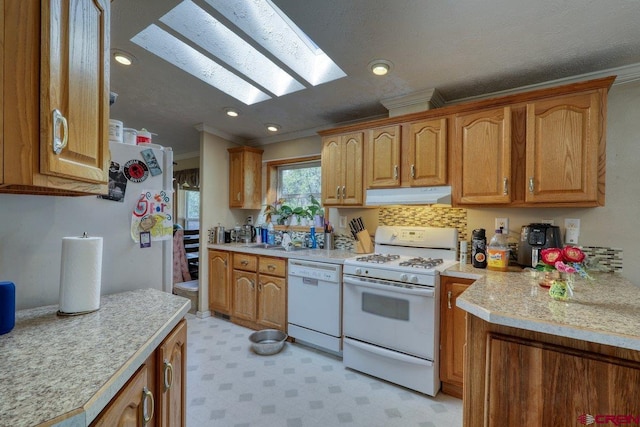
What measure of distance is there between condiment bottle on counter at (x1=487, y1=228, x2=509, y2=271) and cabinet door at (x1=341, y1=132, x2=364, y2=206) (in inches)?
45.1

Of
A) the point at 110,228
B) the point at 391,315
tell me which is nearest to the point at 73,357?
the point at 110,228

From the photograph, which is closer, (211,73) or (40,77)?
(40,77)

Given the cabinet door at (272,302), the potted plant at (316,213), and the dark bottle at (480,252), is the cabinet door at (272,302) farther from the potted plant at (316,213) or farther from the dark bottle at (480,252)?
the dark bottle at (480,252)

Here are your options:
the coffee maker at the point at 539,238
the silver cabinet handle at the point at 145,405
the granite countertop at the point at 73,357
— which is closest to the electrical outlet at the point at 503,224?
the coffee maker at the point at 539,238

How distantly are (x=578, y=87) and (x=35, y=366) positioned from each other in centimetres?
291

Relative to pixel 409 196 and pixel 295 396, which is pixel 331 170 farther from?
pixel 295 396

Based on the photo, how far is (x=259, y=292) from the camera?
3.02 m

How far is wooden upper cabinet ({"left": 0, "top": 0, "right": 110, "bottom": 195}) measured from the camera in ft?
2.27

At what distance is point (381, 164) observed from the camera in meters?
2.57

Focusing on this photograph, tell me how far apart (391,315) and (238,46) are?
2.32 metres

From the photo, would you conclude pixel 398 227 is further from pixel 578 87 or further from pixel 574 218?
pixel 578 87

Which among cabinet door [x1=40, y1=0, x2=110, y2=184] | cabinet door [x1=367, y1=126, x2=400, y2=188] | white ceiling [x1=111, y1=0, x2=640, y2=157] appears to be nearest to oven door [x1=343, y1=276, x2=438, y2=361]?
cabinet door [x1=367, y1=126, x2=400, y2=188]

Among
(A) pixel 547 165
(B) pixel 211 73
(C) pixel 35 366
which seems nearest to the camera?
(C) pixel 35 366

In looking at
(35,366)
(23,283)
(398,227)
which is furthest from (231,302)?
(35,366)
